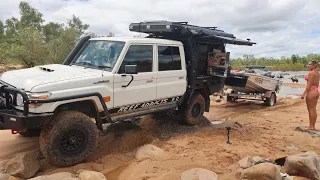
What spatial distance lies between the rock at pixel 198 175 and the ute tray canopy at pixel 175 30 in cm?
330

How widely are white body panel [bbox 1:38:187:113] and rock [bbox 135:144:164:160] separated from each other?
911 mm

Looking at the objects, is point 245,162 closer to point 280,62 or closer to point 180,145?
point 180,145

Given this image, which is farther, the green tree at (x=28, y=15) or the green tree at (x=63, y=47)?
the green tree at (x=28, y=15)

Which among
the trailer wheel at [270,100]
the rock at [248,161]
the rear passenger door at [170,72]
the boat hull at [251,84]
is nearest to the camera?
the rock at [248,161]

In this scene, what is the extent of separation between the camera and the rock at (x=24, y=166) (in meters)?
4.41

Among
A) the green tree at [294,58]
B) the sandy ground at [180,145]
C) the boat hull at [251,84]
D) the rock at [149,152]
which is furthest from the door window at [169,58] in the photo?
the green tree at [294,58]

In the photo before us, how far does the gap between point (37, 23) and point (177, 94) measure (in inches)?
1775

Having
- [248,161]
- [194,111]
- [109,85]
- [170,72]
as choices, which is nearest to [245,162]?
[248,161]

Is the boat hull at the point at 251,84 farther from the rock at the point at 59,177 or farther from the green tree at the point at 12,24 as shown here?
the green tree at the point at 12,24

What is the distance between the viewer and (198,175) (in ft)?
14.7

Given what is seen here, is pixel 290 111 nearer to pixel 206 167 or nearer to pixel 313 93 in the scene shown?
pixel 313 93

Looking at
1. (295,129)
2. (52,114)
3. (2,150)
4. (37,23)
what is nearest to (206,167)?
(52,114)

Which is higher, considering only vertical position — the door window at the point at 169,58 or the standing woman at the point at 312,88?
the door window at the point at 169,58

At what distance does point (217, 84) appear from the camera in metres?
8.29
